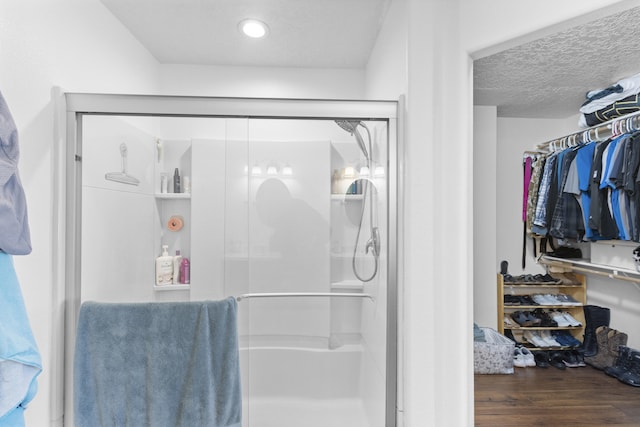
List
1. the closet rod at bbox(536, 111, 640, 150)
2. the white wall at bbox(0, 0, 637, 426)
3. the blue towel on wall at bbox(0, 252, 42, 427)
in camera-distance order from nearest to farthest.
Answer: the blue towel on wall at bbox(0, 252, 42, 427) < the white wall at bbox(0, 0, 637, 426) < the closet rod at bbox(536, 111, 640, 150)

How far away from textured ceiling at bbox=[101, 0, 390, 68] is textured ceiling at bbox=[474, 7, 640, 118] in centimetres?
79

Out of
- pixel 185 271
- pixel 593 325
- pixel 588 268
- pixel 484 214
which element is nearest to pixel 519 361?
pixel 593 325

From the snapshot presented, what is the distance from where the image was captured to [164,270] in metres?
1.50

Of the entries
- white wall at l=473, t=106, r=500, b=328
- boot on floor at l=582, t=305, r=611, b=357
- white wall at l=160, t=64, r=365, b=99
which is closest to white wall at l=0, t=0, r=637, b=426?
white wall at l=160, t=64, r=365, b=99

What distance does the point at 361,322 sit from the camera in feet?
5.27

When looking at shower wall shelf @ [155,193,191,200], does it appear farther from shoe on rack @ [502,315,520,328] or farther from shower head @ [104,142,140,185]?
shoe on rack @ [502,315,520,328]

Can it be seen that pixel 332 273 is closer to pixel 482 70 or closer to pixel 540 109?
pixel 482 70

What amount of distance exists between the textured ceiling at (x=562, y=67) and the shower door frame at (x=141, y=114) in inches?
41.2

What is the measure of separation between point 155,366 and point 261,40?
1.90 metres

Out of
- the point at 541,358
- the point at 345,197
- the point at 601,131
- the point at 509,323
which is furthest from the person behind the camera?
the point at 509,323

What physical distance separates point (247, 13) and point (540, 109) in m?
2.56

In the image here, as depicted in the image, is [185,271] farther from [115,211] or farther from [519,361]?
[519,361]

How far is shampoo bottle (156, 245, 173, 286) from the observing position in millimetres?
1497

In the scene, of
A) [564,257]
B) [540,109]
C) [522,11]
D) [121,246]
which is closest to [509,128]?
[540,109]
